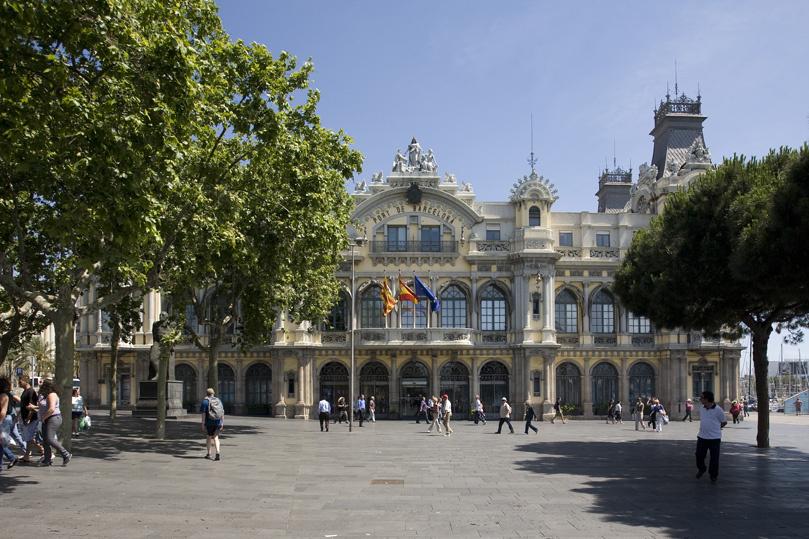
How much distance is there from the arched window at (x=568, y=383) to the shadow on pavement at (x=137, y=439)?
24681 mm

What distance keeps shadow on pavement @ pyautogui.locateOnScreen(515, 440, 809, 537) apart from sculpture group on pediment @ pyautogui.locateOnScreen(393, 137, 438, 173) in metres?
29.6

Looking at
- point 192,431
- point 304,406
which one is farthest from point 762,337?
point 304,406

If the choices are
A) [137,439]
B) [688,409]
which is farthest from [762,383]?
[688,409]

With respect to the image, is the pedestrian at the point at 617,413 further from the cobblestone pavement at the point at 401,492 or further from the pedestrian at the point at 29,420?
the pedestrian at the point at 29,420

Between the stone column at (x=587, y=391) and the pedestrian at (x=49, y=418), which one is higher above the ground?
the pedestrian at (x=49, y=418)

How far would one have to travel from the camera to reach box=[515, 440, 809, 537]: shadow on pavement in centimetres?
1451

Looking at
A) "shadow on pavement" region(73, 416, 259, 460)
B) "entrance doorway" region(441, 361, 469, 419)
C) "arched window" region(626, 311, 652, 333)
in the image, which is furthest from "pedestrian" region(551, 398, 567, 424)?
"shadow on pavement" region(73, 416, 259, 460)

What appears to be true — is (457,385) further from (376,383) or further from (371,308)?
(371,308)

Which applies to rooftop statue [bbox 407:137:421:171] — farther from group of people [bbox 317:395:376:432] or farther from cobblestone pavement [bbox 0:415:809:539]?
cobblestone pavement [bbox 0:415:809:539]

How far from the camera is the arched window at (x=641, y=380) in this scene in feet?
187

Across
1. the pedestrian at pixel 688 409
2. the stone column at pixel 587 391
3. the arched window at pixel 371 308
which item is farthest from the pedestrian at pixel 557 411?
the arched window at pixel 371 308

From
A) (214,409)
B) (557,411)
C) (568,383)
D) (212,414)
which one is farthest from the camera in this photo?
(568,383)

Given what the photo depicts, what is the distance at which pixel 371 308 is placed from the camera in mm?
56219

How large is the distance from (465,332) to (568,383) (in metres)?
8.23
